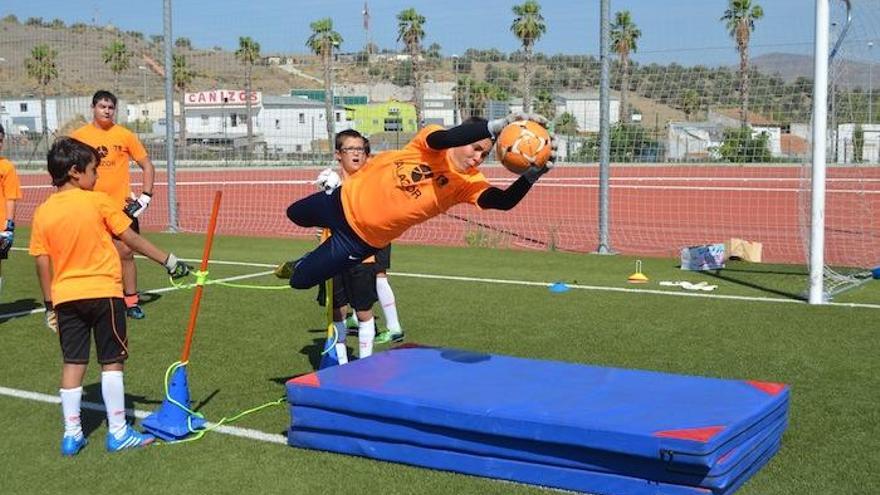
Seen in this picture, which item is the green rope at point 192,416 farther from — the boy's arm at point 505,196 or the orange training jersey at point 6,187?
the orange training jersey at point 6,187

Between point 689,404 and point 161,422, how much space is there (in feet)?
11.4

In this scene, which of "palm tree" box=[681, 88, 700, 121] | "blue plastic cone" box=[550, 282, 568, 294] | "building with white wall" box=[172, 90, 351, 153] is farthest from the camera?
"building with white wall" box=[172, 90, 351, 153]

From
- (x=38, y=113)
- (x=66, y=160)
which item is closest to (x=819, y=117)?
(x=66, y=160)

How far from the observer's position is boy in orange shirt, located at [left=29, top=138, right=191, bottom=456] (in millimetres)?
6168

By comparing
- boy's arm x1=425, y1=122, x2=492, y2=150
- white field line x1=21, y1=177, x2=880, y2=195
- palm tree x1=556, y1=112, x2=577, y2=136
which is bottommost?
white field line x1=21, y1=177, x2=880, y2=195

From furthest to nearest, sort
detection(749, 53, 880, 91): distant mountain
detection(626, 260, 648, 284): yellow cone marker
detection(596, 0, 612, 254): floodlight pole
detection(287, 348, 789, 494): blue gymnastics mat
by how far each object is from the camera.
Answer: detection(596, 0, 612, 254): floodlight pole
detection(626, 260, 648, 284): yellow cone marker
detection(749, 53, 880, 91): distant mountain
detection(287, 348, 789, 494): blue gymnastics mat

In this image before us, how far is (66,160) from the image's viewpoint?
6.22 m

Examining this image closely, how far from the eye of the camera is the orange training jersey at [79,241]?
614cm

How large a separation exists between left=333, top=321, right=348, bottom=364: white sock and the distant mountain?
7.24 metres

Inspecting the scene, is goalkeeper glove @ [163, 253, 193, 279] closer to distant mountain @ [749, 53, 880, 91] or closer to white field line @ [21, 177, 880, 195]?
distant mountain @ [749, 53, 880, 91]

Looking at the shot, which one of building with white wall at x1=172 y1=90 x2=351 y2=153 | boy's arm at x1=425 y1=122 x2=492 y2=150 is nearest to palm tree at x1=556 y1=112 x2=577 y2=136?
building with white wall at x1=172 y1=90 x2=351 y2=153

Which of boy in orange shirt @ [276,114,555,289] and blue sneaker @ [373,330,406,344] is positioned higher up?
boy in orange shirt @ [276,114,555,289]

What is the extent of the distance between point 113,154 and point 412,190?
587cm

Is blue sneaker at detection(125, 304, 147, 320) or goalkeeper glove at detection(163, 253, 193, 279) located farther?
blue sneaker at detection(125, 304, 147, 320)
